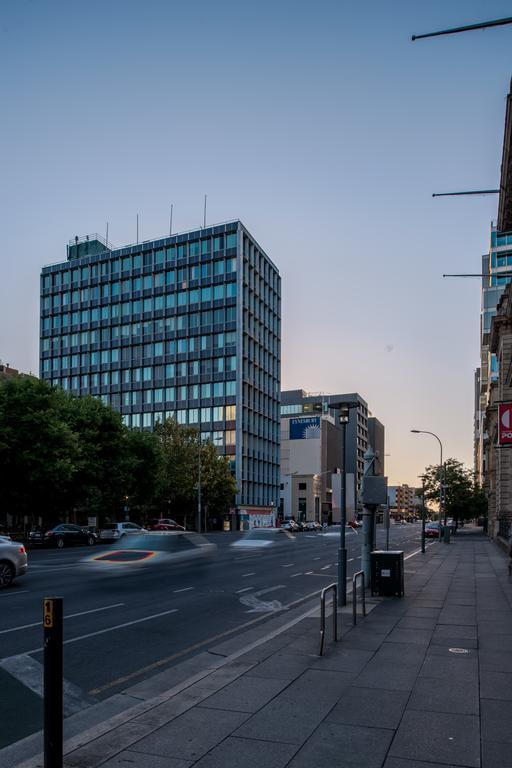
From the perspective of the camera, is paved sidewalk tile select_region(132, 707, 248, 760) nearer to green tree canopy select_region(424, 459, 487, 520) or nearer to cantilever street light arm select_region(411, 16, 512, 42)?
cantilever street light arm select_region(411, 16, 512, 42)

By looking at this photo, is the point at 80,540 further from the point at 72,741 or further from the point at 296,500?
the point at 296,500

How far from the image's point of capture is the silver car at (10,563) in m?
17.6

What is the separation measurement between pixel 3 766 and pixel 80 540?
134ft

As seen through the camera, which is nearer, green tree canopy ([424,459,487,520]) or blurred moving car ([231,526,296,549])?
blurred moving car ([231,526,296,549])

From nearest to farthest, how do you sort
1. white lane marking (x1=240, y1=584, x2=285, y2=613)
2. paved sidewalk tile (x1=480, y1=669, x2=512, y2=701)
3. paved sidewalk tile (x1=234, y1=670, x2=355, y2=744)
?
paved sidewalk tile (x1=234, y1=670, x2=355, y2=744) < paved sidewalk tile (x1=480, y1=669, x2=512, y2=701) < white lane marking (x1=240, y1=584, x2=285, y2=613)

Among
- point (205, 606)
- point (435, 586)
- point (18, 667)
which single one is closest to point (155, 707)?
point (18, 667)

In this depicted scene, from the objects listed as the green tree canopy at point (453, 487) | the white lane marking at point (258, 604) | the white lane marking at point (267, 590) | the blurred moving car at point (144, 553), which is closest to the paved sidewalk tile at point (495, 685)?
the white lane marking at point (258, 604)

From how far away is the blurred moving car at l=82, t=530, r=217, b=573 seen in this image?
22203 mm

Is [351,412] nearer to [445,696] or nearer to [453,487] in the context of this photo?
[453,487]

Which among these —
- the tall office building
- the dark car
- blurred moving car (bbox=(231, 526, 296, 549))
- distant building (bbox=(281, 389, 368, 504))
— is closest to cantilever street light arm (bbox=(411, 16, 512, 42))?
blurred moving car (bbox=(231, 526, 296, 549))

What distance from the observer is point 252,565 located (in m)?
27.0

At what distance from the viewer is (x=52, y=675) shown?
15.5 ft

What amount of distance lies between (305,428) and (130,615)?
4933 inches

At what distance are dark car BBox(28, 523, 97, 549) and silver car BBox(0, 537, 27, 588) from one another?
82.9 ft
